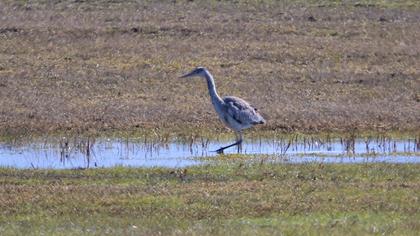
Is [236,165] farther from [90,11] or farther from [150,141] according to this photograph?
[90,11]

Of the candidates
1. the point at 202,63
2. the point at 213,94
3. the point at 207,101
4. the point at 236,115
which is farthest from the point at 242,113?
the point at 202,63

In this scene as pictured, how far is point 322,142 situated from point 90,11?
19.6 metres

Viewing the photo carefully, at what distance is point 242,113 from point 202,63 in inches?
344

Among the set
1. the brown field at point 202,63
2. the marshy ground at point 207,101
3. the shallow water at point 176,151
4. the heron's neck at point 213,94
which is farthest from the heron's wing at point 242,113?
the brown field at point 202,63

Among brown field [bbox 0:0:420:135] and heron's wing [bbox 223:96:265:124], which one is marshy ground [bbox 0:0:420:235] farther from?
heron's wing [bbox 223:96:265:124]

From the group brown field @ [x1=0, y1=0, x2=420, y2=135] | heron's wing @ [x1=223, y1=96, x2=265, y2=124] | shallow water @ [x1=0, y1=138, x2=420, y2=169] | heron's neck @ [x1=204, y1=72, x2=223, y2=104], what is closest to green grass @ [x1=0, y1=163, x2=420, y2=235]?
shallow water @ [x1=0, y1=138, x2=420, y2=169]

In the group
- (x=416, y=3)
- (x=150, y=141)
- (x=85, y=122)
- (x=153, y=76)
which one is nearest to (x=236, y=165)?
(x=150, y=141)

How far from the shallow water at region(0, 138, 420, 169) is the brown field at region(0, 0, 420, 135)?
0.98 metres

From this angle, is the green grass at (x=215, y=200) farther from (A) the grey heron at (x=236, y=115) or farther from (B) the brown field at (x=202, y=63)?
(B) the brown field at (x=202, y=63)

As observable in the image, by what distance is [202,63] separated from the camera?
1084 inches

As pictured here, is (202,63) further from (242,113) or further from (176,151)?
(176,151)

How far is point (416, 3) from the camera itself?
130ft

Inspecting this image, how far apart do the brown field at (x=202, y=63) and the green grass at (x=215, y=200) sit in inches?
176

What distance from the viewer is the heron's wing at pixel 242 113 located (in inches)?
744
